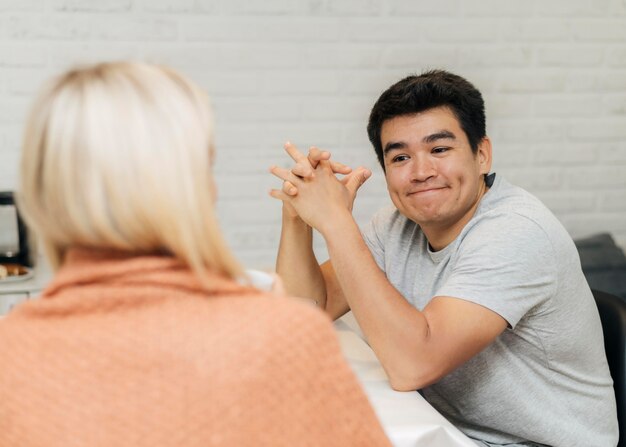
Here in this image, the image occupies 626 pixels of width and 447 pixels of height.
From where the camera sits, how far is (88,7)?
239 cm

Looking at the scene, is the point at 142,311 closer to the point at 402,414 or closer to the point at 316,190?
the point at 402,414

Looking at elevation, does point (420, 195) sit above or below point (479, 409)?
above

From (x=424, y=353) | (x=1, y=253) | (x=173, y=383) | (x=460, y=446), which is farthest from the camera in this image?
(x=1, y=253)

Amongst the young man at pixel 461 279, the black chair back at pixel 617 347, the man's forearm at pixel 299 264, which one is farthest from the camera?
the man's forearm at pixel 299 264

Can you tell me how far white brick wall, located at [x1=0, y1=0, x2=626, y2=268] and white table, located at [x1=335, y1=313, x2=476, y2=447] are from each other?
3.64 feet

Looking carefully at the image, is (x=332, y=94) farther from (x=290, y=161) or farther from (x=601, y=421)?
(x=601, y=421)

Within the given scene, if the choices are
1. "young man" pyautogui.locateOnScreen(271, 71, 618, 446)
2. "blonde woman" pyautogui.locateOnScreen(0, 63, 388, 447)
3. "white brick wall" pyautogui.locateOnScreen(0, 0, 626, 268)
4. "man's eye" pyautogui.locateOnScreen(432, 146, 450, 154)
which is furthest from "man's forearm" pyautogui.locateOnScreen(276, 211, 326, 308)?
"blonde woman" pyautogui.locateOnScreen(0, 63, 388, 447)

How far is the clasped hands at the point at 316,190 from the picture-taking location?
63.8 inches

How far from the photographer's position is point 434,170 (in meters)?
1.68

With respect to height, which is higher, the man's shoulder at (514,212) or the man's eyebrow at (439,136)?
the man's eyebrow at (439,136)

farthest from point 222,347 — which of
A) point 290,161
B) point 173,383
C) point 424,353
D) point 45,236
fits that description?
point 290,161

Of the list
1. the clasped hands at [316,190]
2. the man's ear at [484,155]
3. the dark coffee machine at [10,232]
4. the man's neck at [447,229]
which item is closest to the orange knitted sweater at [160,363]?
the clasped hands at [316,190]

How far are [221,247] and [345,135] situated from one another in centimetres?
177

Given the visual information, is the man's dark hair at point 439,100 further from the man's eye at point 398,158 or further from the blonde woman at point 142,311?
the blonde woman at point 142,311
